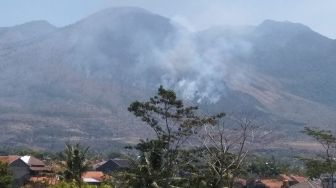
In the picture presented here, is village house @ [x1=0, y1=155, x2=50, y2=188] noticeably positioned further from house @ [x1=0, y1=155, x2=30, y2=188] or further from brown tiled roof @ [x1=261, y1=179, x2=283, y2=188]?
brown tiled roof @ [x1=261, y1=179, x2=283, y2=188]

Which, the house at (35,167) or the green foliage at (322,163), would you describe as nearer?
the green foliage at (322,163)

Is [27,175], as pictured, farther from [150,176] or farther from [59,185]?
[150,176]

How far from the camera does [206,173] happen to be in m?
55.4

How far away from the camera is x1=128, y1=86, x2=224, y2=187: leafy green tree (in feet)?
171

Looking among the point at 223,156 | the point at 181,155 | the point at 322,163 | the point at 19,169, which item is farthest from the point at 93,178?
the point at 223,156

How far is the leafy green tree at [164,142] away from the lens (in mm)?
52000

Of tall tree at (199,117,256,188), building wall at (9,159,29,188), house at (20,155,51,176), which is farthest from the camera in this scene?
house at (20,155,51,176)

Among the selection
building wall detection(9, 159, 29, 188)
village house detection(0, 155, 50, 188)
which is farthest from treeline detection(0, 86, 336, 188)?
village house detection(0, 155, 50, 188)

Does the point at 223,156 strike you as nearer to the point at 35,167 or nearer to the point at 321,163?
the point at 321,163

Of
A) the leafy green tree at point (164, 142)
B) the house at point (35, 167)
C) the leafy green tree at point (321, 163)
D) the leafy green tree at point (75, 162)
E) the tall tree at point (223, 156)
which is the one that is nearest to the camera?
the tall tree at point (223, 156)

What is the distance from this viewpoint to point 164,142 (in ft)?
192

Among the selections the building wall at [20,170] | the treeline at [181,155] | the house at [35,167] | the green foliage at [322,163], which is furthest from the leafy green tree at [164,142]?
the house at [35,167]

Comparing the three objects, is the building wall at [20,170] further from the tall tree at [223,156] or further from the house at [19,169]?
the tall tree at [223,156]

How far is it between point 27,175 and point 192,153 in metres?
46.4
